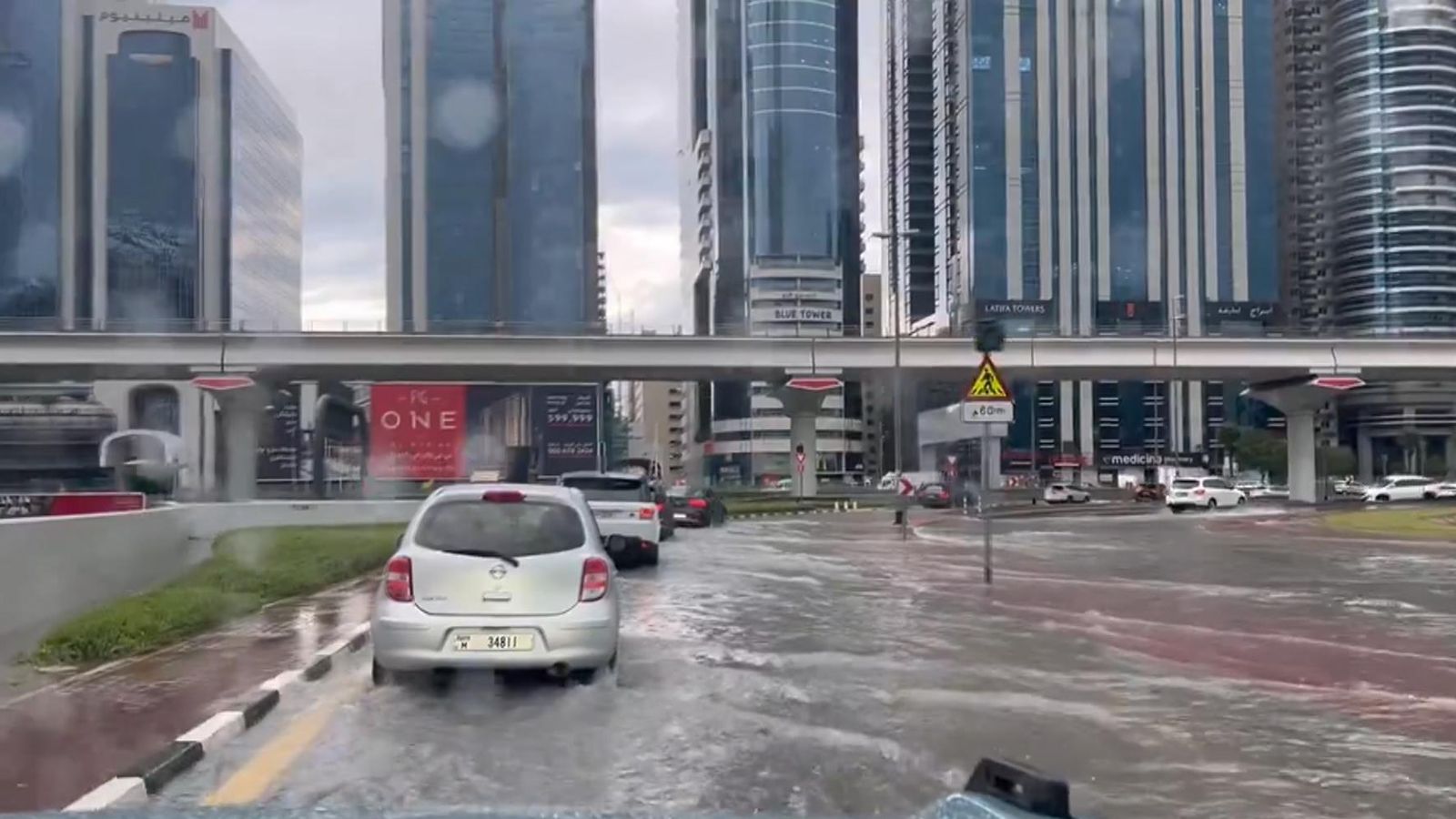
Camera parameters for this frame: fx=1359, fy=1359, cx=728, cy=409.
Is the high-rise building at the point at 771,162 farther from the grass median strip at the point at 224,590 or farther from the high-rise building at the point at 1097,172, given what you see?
the grass median strip at the point at 224,590

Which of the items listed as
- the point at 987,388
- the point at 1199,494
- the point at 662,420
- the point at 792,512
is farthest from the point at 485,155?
the point at 662,420

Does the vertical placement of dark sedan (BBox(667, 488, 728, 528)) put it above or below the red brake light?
below

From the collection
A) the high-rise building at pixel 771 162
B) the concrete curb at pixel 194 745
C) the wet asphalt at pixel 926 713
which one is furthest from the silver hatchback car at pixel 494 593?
the high-rise building at pixel 771 162

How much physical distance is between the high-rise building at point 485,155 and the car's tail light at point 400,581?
15.8m

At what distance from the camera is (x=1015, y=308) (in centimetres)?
7988

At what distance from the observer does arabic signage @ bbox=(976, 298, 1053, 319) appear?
3027 inches

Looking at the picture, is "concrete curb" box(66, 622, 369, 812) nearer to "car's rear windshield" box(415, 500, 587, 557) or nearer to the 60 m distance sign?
"car's rear windshield" box(415, 500, 587, 557)

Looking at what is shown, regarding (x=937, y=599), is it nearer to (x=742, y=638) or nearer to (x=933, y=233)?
(x=742, y=638)

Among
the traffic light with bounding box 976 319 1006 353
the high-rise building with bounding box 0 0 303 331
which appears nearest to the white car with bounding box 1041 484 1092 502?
the high-rise building with bounding box 0 0 303 331

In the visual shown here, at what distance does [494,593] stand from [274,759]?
215cm

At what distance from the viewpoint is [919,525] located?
41.1m

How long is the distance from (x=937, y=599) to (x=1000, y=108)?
184 ft

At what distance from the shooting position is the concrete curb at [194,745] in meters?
6.19

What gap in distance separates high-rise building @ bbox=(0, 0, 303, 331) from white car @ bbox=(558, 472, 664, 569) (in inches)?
361
